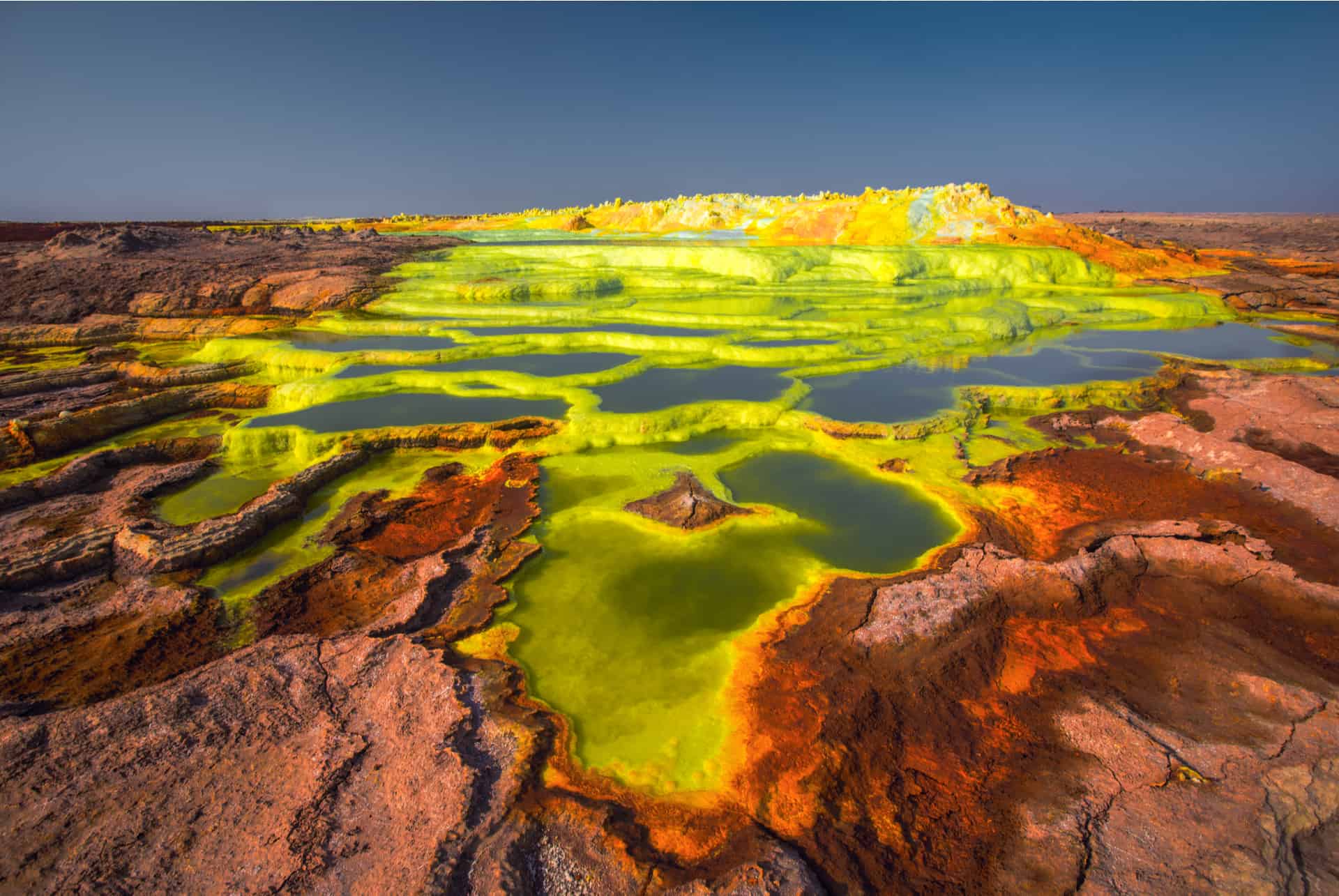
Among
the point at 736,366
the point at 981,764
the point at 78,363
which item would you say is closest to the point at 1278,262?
the point at 736,366

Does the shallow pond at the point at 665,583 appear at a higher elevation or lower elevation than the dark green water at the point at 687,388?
lower

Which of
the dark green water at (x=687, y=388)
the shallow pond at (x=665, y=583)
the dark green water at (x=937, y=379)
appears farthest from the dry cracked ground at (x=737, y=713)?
the dark green water at (x=687, y=388)

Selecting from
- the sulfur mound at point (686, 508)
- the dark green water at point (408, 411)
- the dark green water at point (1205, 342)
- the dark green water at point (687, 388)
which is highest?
the dark green water at point (1205, 342)

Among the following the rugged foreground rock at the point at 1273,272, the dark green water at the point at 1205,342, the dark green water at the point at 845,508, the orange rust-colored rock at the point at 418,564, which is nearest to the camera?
the orange rust-colored rock at the point at 418,564

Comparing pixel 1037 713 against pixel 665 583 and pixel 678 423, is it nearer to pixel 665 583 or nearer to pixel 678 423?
pixel 665 583

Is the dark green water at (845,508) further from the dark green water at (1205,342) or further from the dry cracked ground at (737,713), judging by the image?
the dark green water at (1205,342)

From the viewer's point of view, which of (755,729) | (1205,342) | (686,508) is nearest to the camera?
(755,729)

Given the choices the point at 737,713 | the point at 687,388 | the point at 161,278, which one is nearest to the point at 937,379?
the point at 687,388
